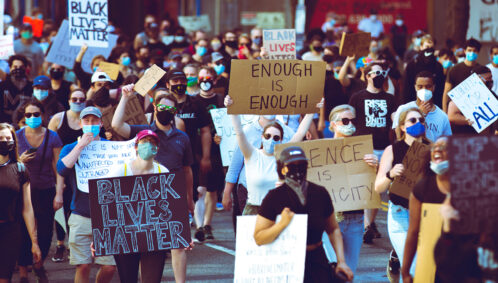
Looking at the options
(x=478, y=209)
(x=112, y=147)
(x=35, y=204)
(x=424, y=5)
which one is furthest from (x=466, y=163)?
(x=424, y=5)

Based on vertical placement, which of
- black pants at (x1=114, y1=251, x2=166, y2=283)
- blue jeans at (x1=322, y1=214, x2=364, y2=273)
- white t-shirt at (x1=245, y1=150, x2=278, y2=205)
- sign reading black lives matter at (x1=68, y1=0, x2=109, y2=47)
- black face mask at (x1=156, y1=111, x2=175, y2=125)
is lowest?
black pants at (x1=114, y1=251, x2=166, y2=283)

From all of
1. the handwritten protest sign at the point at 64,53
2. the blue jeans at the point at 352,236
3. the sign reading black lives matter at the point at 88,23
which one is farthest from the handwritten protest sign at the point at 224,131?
the handwritten protest sign at the point at 64,53

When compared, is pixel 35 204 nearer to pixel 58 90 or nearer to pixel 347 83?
pixel 58 90

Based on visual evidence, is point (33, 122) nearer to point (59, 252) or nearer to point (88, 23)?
point (59, 252)

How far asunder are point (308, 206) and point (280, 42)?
7.39 m

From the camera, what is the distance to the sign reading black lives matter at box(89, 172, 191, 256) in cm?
770

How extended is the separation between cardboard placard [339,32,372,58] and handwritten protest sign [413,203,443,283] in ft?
23.2

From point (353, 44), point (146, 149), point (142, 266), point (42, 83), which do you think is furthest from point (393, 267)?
point (353, 44)

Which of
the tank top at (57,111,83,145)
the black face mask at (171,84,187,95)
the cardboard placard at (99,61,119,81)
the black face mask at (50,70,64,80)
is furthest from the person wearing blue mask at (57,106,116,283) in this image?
the cardboard placard at (99,61,119,81)

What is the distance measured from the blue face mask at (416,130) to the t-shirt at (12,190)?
298 cm

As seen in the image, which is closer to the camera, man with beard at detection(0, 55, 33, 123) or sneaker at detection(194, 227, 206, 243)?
sneaker at detection(194, 227, 206, 243)

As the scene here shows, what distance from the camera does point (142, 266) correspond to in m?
7.83

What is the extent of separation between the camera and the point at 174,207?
25.7ft

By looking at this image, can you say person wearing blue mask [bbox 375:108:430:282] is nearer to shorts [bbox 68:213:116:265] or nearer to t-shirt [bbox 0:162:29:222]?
shorts [bbox 68:213:116:265]
